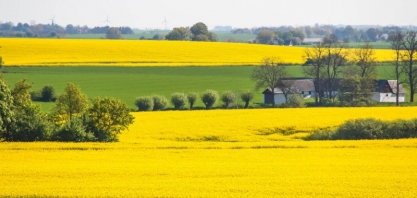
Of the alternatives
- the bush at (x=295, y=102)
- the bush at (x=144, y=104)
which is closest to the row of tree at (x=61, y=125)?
the bush at (x=144, y=104)

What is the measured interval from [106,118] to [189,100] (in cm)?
2232

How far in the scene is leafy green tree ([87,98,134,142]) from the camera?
35875 millimetres

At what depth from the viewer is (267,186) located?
2316 cm

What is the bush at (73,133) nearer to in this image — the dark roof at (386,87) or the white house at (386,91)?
the white house at (386,91)

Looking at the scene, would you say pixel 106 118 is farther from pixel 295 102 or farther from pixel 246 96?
pixel 246 96

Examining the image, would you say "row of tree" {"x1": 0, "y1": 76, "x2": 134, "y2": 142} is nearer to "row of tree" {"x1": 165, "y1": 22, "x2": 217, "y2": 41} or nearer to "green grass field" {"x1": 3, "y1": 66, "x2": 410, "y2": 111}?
"green grass field" {"x1": 3, "y1": 66, "x2": 410, "y2": 111}

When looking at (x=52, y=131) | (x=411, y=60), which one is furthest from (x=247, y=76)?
(x=52, y=131)

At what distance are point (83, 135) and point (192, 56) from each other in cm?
5818

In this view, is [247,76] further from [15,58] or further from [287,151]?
[287,151]

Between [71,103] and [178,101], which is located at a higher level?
[71,103]

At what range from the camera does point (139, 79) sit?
236 feet

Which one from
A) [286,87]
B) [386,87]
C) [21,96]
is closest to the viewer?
[21,96]

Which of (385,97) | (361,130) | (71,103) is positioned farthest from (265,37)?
(361,130)

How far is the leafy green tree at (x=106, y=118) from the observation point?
35875 mm
